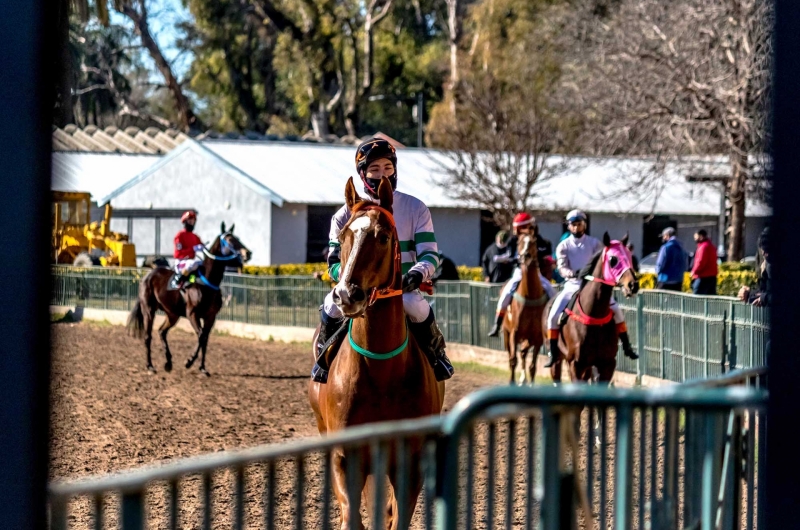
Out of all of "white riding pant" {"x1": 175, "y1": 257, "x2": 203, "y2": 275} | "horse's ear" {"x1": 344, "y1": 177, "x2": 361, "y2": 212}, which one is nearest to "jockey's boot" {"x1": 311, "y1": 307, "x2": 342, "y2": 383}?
"horse's ear" {"x1": 344, "y1": 177, "x2": 361, "y2": 212}

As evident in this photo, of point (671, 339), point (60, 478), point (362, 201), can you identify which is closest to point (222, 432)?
point (60, 478)

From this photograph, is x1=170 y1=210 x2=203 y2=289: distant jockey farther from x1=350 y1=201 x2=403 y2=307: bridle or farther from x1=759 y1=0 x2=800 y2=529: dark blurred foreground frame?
x1=759 y1=0 x2=800 y2=529: dark blurred foreground frame

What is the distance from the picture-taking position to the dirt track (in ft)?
34.3

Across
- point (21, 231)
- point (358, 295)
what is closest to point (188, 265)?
point (358, 295)

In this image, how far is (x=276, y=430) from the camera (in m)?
12.1

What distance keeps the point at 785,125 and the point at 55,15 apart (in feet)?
5.44

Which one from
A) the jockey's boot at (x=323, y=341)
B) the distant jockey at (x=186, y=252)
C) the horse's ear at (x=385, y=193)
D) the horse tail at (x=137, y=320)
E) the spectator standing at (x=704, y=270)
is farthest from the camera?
the horse tail at (x=137, y=320)

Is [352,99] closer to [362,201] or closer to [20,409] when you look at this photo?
[362,201]

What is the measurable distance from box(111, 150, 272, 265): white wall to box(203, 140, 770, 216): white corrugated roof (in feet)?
2.36

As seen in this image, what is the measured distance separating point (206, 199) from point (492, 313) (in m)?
16.3

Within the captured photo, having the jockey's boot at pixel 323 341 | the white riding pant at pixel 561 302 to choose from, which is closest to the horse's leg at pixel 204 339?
the white riding pant at pixel 561 302

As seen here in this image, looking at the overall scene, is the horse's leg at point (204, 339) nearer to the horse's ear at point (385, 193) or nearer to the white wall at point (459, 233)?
the horse's ear at point (385, 193)

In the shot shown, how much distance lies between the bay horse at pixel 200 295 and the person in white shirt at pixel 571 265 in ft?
20.8

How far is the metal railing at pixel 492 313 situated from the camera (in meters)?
12.1
